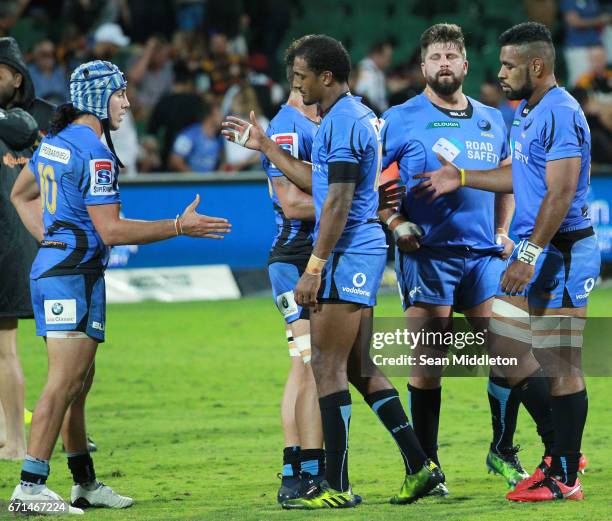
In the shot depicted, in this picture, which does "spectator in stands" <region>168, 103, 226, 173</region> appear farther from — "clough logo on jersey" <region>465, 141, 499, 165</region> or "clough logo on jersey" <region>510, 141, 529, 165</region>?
"clough logo on jersey" <region>510, 141, 529, 165</region>

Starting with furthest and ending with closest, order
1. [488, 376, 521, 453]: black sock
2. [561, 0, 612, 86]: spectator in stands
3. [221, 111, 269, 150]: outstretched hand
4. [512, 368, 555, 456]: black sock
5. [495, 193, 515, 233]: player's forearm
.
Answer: [561, 0, 612, 86]: spectator in stands
[495, 193, 515, 233]: player's forearm
[488, 376, 521, 453]: black sock
[512, 368, 555, 456]: black sock
[221, 111, 269, 150]: outstretched hand

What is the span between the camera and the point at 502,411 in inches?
271

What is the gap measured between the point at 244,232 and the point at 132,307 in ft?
5.36

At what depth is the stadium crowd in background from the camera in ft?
54.3

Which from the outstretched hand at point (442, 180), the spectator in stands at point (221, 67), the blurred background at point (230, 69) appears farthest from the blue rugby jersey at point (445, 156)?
the spectator in stands at point (221, 67)

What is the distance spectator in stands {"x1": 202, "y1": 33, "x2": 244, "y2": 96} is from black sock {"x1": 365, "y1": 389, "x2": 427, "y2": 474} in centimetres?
1165

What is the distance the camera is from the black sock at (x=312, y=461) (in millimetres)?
6320

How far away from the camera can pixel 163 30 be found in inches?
732

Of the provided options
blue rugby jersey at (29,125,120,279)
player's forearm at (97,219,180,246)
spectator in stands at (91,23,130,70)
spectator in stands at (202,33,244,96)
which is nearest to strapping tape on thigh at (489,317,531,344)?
player's forearm at (97,219,180,246)

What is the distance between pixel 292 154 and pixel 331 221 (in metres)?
0.74

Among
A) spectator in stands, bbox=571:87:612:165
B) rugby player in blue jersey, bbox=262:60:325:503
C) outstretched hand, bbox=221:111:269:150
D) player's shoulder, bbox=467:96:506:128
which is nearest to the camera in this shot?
outstretched hand, bbox=221:111:269:150

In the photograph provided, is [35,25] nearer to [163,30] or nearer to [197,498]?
[163,30]

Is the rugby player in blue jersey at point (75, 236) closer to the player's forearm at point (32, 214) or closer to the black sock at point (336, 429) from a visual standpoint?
the player's forearm at point (32, 214)

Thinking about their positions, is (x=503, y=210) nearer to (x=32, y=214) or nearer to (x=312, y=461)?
(x=312, y=461)
